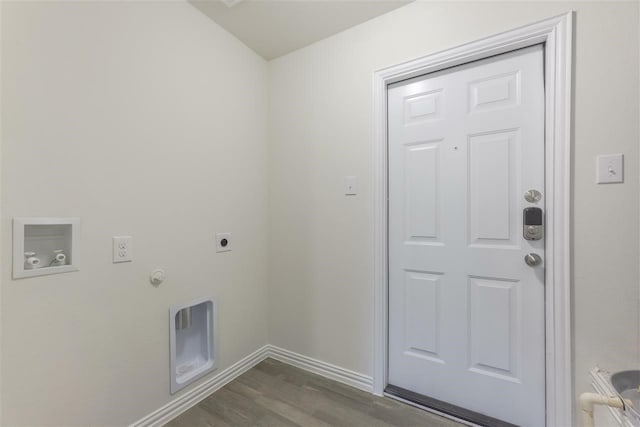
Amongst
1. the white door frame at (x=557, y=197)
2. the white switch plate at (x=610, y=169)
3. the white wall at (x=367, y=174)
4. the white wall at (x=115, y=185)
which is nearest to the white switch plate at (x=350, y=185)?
the white wall at (x=367, y=174)

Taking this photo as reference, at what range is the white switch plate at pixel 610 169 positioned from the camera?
1.14 metres

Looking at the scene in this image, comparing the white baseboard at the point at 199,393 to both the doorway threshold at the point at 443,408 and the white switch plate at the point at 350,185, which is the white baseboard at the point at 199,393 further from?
the white switch plate at the point at 350,185

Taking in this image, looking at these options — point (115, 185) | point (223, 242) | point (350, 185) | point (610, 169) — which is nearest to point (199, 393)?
point (223, 242)

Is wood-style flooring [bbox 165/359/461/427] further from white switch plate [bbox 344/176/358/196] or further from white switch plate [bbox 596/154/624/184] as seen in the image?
white switch plate [bbox 596/154/624/184]

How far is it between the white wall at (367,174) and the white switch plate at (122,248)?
0.99 meters

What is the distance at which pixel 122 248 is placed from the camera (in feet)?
4.31

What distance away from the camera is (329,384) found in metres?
1.79

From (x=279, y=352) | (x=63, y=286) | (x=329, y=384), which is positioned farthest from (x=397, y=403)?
(x=63, y=286)

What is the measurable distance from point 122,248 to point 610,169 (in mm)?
2218

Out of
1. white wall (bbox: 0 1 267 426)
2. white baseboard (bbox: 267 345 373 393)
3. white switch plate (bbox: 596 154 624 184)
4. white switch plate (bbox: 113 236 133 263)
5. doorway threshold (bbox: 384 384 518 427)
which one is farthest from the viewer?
white baseboard (bbox: 267 345 373 393)

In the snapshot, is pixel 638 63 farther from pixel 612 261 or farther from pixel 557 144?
pixel 612 261

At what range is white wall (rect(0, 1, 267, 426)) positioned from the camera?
3.40 ft

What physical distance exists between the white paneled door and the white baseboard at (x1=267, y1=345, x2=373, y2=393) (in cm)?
18

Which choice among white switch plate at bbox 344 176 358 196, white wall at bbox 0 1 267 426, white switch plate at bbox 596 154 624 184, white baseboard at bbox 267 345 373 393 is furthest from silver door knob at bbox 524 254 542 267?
white wall at bbox 0 1 267 426
